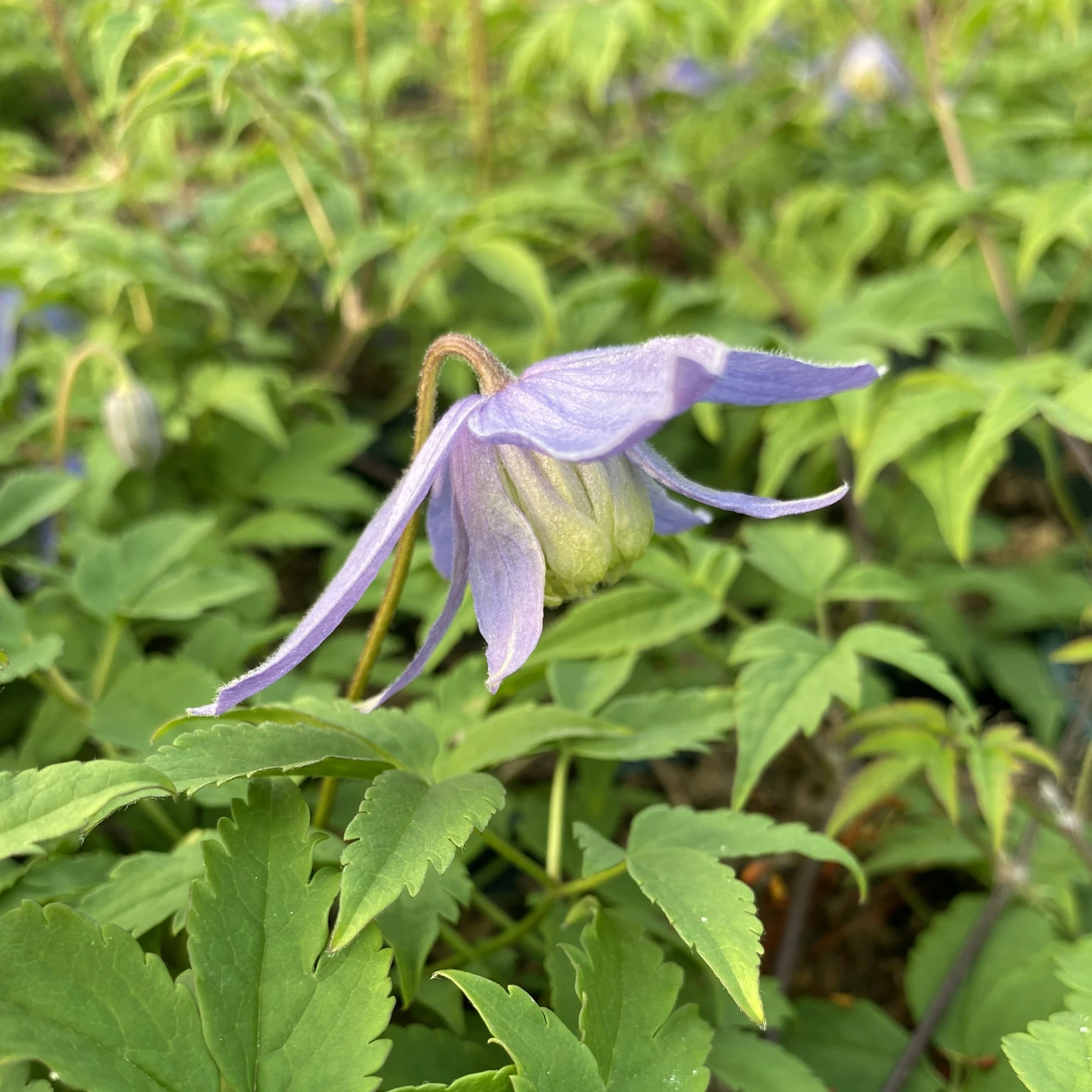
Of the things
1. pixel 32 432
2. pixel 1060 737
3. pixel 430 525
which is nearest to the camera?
pixel 430 525

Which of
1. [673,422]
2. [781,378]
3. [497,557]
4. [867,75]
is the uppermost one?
[781,378]

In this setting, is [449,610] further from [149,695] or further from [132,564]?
[132,564]

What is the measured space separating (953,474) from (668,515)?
26.3 inches

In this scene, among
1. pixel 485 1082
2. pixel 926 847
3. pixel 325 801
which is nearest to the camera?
pixel 485 1082

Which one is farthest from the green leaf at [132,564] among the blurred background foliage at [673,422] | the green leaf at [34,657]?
the green leaf at [34,657]

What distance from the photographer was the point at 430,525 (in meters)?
0.89

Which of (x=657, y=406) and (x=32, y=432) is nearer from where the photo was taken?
(x=657, y=406)

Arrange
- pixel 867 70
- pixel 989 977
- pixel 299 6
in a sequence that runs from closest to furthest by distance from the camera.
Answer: pixel 989 977 → pixel 299 6 → pixel 867 70

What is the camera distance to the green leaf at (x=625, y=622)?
3.72 feet

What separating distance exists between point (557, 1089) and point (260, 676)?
0.36m

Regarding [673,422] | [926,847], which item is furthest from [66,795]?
[673,422]

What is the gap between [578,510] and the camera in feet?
2.51

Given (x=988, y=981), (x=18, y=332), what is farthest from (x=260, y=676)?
(x=18, y=332)

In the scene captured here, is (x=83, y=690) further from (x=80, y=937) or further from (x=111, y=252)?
(x=111, y=252)
